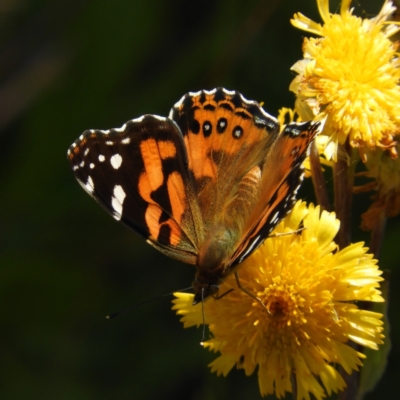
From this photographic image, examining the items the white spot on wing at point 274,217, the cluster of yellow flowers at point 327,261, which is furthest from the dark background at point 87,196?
the white spot on wing at point 274,217

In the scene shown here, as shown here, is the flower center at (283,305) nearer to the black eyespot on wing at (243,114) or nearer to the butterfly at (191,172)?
the butterfly at (191,172)

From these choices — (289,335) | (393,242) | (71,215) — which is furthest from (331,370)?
(71,215)

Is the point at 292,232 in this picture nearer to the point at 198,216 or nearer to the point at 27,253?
the point at 198,216

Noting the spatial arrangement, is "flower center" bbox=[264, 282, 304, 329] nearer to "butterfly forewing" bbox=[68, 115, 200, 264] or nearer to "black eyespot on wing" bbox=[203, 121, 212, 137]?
"butterfly forewing" bbox=[68, 115, 200, 264]

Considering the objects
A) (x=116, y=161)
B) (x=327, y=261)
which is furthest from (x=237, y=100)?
(x=327, y=261)

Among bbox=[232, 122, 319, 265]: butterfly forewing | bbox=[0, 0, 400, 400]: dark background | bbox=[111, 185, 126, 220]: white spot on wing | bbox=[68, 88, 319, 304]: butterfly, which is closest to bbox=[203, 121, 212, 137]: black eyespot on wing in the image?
bbox=[68, 88, 319, 304]: butterfly

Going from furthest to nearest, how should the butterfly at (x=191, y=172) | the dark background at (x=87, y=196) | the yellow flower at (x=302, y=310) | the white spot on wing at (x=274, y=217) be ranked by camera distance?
the dark background at (x=87, y=196)
the butterfly at (x=191, y=172)
the yellow flower at (x=302, y=310)
the white spot on wing at (x=274, y=217)
